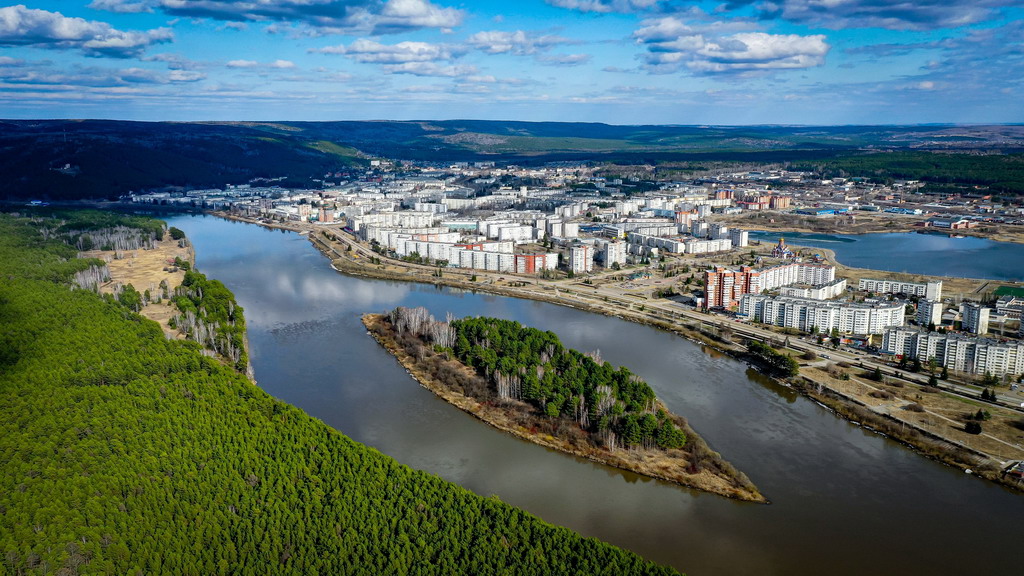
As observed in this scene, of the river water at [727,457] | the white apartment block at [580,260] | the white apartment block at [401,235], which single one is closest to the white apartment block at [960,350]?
the river water at [727,457]

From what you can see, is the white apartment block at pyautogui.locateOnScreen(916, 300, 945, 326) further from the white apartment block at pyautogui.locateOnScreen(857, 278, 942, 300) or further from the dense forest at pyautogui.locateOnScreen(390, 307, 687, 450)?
the dense forest at pyautogui.locateOnScreen(390, 307, 687, 450)

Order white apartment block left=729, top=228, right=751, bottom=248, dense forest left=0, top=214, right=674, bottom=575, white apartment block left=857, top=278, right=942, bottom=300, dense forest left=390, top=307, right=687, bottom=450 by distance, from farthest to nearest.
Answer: white apartment block left=729, top=228, right=751, bottom=248 < white apartment block left=857, top=278, right=942, bottom=300 < dense forest left=390, top=307, right=687, bottom=450 < dense forest left=0, top=214, right=674, bottom=575

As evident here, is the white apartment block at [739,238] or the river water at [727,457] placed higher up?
the white apartment block at [739,238]

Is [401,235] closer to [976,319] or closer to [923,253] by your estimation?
[976,319]

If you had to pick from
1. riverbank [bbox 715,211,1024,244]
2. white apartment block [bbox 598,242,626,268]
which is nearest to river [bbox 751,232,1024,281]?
riverbank [bbox 715,211,1024,244]

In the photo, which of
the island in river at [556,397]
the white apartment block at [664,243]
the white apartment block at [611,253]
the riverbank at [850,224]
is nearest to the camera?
the island in river at [556,397]

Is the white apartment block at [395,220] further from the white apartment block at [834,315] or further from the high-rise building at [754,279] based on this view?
the white apartment block at [834,315]
